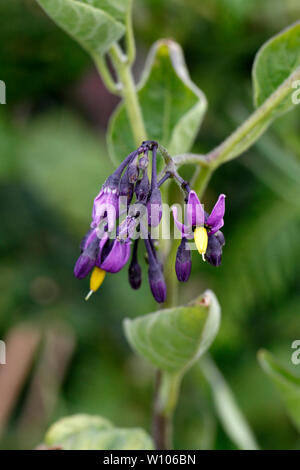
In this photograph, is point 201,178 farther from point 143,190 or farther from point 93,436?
point 93,436

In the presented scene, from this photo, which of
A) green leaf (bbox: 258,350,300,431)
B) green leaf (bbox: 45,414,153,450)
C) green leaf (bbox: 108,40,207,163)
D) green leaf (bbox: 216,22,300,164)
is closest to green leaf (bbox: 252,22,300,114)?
green leaf (bbox: 216,22,300,164)

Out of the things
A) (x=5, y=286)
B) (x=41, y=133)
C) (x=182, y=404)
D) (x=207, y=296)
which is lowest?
(x=182, y=404)

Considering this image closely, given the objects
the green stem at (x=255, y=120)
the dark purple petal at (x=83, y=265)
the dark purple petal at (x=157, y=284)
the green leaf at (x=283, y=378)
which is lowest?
the green leaf at (x=283, y=378)

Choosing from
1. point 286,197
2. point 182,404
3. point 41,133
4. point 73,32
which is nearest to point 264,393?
point 182,404

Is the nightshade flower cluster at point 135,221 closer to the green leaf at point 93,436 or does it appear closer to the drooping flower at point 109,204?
the drooping flower at point 109,204

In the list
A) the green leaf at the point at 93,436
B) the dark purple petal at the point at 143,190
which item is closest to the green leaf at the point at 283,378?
the green leaf at the point at 93,436

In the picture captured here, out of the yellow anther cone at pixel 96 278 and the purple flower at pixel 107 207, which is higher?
the purple flower at pixel 107 207
